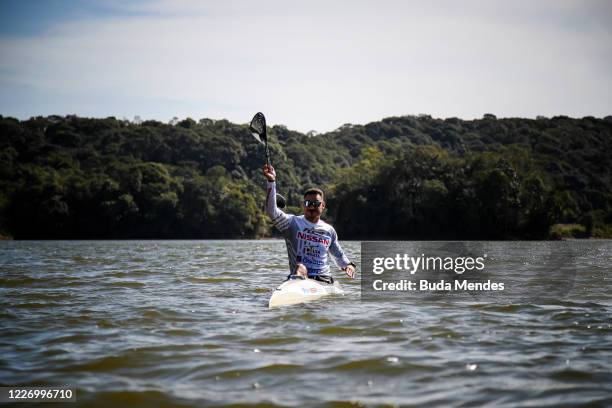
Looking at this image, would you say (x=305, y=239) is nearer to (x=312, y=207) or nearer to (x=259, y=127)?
(x=312, y=207)

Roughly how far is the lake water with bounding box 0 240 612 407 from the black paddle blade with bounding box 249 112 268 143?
379 cm

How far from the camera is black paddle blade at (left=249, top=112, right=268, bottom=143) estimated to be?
13148 mm

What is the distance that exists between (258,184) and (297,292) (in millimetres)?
106726

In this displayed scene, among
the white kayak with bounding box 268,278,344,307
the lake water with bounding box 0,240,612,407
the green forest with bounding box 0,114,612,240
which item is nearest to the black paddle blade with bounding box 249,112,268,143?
the white kayak with bounding box 268,278,344,307

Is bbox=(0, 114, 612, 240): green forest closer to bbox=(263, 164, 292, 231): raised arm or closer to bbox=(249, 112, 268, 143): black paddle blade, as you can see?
bbox=(249, 112, 268, 143): black paddle blade

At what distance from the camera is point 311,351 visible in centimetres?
662

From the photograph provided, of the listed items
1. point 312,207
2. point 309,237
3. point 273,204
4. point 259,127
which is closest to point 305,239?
point 309,237

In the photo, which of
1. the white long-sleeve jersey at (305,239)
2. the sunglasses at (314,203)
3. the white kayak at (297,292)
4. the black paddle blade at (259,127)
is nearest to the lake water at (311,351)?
the white kayak at (297,292)

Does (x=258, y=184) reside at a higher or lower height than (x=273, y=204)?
higher

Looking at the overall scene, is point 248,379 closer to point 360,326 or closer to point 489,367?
point 489,367

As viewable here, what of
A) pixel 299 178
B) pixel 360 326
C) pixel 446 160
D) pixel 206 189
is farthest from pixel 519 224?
pixel 360 326

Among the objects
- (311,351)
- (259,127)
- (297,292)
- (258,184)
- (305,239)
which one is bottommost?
(311,351)

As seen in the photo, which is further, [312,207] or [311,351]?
[312,207]

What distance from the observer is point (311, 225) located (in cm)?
1134
